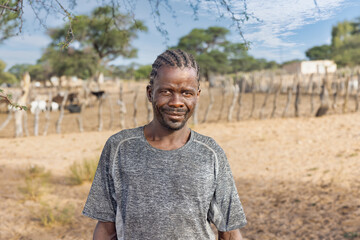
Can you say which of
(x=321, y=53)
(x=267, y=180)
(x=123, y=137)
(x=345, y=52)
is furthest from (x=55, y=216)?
(x=321, y=53)

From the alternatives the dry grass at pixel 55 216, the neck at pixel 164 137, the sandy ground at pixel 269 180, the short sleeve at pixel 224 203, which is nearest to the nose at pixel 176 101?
the neck at pixel 164 137

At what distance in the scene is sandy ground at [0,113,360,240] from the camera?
174 inches

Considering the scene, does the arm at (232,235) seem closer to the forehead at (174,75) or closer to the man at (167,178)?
the man at (167,178)

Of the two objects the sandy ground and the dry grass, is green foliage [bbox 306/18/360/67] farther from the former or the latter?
the dry grass

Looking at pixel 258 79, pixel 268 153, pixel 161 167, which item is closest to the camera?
pixel 161 167

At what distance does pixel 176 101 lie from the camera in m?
1.18

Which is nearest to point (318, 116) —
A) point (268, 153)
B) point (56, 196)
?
point (268, 153)

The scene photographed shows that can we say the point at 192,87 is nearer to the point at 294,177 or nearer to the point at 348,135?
the point at 294,177

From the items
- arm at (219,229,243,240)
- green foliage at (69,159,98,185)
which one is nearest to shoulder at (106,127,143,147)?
arm at (219,229,243,240)

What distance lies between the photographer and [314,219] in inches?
175

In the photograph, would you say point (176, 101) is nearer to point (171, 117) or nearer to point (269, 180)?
point (171, 117)

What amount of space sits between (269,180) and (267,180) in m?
0.04

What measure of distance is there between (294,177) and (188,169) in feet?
17.9

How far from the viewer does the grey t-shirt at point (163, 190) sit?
1.16 metres
